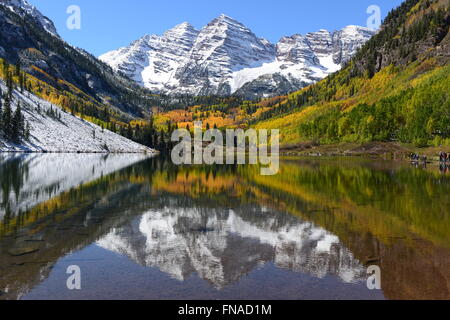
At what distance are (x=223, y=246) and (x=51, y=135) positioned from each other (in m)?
166

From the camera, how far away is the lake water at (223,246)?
39.3 ft

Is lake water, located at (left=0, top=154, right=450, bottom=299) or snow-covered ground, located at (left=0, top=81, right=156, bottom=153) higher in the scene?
snow-covered ground, located at (left=0, top=81, right=156, bottom=153)

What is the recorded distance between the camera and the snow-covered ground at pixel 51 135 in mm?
150750

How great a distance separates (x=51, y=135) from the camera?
165 metres

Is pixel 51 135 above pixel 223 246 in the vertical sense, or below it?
above

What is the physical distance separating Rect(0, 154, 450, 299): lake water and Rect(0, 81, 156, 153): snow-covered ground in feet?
424

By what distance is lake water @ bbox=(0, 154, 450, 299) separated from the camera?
39.3 ft

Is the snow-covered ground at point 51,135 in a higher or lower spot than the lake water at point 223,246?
higher

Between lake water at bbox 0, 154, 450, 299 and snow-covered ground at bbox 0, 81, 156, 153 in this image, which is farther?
snow-covered ground at bbox 0, 81, 156, 153

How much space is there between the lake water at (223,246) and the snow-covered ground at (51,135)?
12922 cm

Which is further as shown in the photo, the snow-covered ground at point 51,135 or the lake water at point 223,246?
the snow-covered ground at point 51,135
